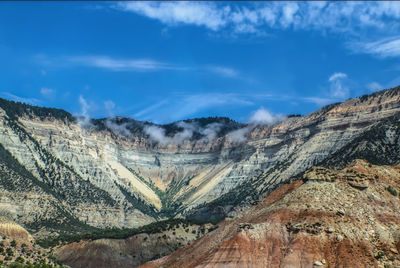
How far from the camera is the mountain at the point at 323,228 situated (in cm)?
6388

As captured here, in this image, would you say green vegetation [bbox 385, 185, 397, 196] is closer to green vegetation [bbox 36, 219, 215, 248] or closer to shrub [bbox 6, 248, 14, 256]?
shrub [bbox 6, 248, 14, 256]

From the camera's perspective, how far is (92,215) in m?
190

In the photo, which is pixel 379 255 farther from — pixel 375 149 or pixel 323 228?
pixel 375 149

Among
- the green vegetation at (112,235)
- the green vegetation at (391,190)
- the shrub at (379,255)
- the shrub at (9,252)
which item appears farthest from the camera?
the green vegetation at (112,235)

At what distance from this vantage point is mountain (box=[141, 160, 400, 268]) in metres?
63.9

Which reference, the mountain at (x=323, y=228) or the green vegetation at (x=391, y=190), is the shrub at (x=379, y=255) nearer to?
the mountain at (x=323, y=228)

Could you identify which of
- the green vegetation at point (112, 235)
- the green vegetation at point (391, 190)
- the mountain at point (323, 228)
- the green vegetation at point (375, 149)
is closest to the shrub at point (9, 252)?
the mountain at point (323, 228)

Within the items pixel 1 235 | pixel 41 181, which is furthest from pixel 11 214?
pixel 1 235

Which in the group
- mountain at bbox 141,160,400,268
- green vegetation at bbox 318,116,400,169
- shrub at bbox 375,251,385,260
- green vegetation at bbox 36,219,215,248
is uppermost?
green vegetation at bbox 318,116,400,169

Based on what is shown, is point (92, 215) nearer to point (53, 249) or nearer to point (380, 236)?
point (53, 249)

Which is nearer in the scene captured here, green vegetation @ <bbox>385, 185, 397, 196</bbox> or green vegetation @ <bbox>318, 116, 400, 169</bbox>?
green vegetation @ <bbox>385, 185, 397, 196</bbox>

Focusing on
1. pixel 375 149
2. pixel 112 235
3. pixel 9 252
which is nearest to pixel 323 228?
pixel 9 252

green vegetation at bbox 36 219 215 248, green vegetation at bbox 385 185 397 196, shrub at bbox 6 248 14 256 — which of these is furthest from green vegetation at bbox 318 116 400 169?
shrub at bbox 6 248 14 256

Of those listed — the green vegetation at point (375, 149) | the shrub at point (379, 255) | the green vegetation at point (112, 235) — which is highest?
the green vegetation at point (375, 149)
